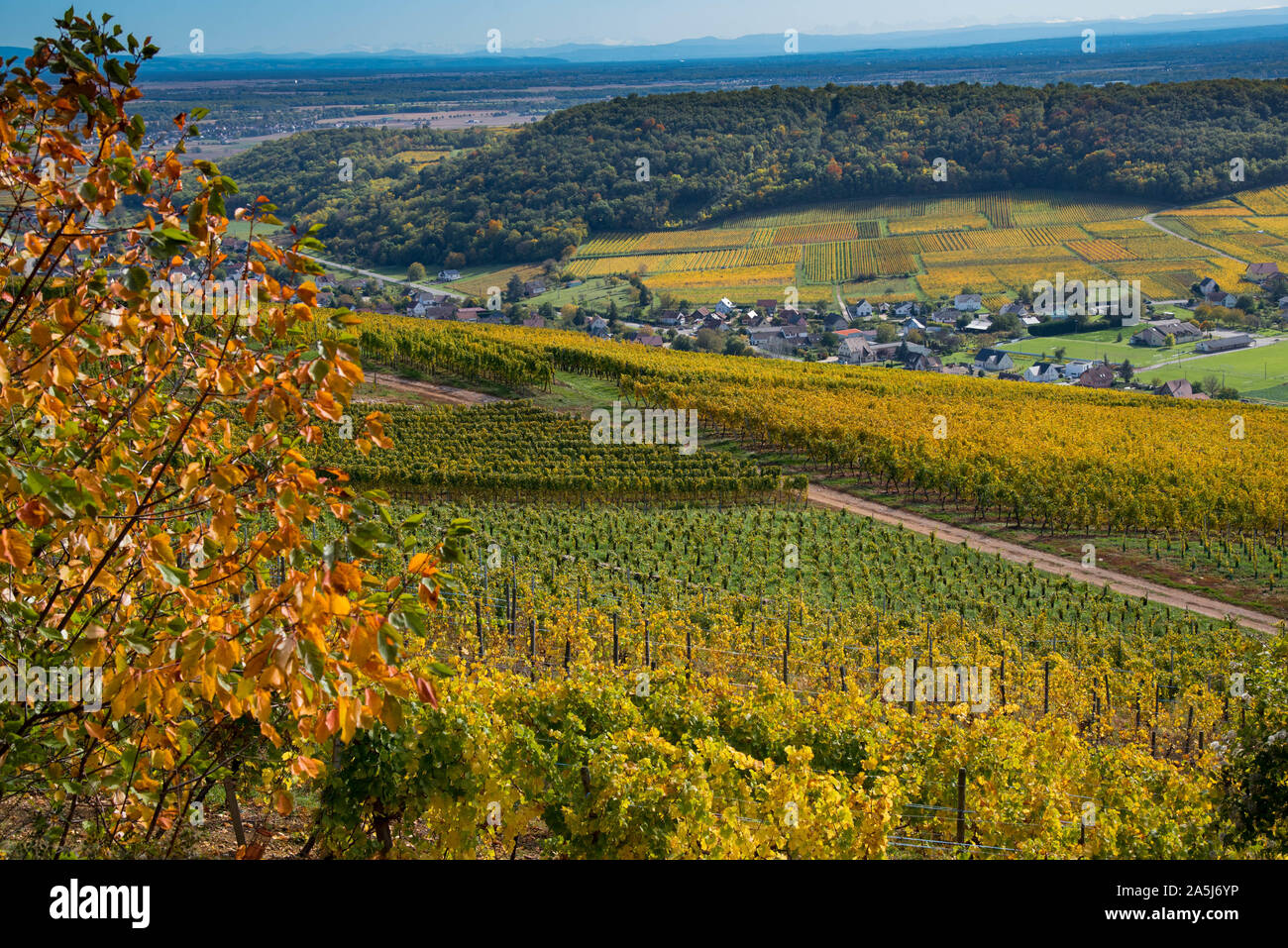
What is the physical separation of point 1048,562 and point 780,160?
434 ft

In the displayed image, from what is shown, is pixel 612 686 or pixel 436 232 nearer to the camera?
pixel 612 686

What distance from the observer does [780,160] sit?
15538 cm

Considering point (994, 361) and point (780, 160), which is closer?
point (994, 361)

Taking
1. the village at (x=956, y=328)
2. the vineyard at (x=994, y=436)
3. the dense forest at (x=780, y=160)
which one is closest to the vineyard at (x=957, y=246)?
the dense forest at (x=780, y=160)

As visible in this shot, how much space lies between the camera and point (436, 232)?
137625 mm

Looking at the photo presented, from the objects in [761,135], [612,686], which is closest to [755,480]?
[612,686]

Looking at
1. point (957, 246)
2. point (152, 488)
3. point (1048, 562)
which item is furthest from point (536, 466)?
point (957, 246)

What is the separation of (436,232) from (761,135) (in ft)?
180

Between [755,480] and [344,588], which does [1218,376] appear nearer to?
[755,480]

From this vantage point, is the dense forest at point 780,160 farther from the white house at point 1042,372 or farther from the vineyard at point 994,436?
the vineyard at point 994,436

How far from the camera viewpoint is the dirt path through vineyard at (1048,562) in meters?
28.8

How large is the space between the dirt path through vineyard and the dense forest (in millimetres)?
100579

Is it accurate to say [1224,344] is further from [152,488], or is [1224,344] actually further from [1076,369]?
[152,488]

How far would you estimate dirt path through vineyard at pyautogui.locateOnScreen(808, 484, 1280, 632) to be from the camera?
2881 cm
